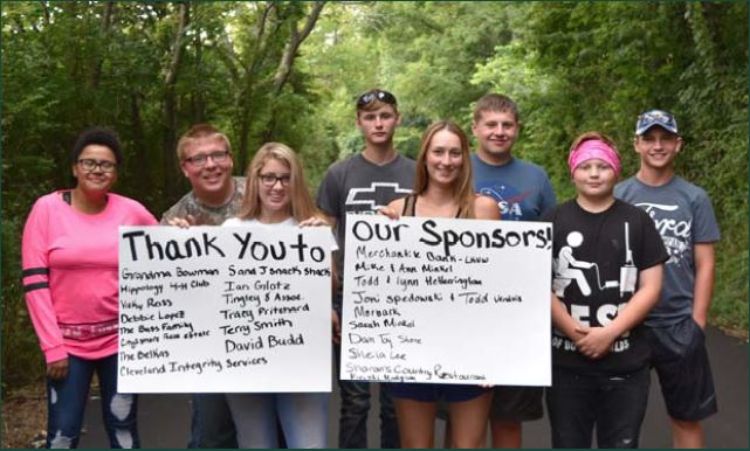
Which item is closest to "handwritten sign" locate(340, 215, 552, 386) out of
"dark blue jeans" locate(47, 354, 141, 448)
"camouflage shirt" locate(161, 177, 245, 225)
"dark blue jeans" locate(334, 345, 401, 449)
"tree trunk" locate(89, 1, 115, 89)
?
"camouflage shirt" locate(161, 177, 245, 225)

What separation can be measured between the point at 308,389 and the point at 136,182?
31.7ft

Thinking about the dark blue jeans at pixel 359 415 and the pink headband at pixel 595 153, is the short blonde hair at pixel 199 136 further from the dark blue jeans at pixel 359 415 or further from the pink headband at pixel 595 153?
the pink headband at pixel 595 153

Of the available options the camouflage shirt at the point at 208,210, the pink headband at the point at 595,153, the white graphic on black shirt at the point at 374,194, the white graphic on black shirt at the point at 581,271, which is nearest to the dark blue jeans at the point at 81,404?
the camouflage shirt at the point at 208,210

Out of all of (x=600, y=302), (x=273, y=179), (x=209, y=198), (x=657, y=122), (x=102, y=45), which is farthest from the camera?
(x=102, y=45)

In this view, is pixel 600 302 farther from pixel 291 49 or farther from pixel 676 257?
pixel 291 49

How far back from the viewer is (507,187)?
190 inches

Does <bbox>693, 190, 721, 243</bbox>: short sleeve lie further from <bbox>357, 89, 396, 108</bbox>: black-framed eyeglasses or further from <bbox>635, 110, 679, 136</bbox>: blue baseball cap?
<bbox>357, 89, 396, 108</bbox>: black-framed eyeglasses

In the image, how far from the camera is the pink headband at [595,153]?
168 inches

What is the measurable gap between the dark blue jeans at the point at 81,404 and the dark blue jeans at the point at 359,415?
119 centimetres

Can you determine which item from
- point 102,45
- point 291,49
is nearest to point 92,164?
point 102,45

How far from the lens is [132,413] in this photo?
4.60 meters

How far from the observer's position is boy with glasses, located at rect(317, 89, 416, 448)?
16.4ft

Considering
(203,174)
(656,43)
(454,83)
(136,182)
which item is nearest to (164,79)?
(136,182)

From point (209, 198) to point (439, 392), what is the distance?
1.51 meters
